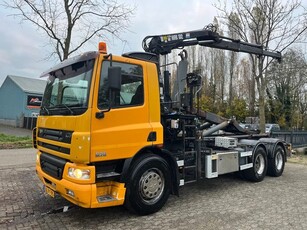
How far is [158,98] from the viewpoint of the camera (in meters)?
5.81

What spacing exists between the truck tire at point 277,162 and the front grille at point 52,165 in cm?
632

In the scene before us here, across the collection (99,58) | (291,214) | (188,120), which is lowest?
(291,214)

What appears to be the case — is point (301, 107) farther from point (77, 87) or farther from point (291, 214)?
point (77, 87)

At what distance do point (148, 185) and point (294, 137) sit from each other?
399 inches

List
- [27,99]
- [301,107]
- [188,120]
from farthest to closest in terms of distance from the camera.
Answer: [301,107] → [27,99] → [188,120]

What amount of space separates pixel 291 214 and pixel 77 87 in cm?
446

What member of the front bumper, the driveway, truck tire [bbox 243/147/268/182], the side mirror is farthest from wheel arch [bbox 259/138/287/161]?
the side mirror

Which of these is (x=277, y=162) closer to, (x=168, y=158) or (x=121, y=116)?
(x=168, y=158)

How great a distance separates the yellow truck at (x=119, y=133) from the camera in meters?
4.77

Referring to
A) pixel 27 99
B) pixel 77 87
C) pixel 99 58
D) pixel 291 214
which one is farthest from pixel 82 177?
pixel 27 99

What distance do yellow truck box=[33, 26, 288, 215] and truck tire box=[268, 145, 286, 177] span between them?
100.0 inches

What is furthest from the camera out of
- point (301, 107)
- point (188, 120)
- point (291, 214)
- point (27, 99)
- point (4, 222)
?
point (301, 107)

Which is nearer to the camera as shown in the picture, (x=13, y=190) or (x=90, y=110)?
(x=90, y=110)

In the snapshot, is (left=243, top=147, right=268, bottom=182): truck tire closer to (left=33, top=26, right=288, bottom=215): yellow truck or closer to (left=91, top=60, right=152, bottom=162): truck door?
(left=33, top=26, right=288, bottom=215): yellow truck
